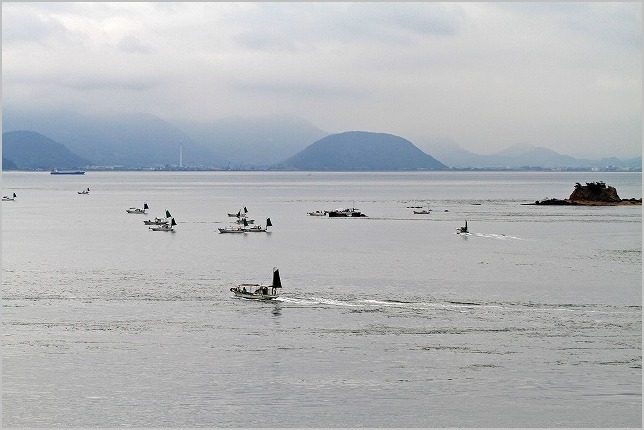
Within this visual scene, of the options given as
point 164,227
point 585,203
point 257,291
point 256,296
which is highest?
point 585,203

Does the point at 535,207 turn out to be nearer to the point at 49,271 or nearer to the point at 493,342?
the point at 49,271

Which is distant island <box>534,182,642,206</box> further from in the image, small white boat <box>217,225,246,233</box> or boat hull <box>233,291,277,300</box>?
boat hull <box>233,291,277,300</box>

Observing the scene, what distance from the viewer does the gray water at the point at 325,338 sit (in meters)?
28.5

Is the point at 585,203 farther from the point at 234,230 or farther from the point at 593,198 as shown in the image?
the point at 234,230

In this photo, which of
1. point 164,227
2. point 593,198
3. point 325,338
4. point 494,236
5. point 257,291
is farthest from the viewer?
point 593,198

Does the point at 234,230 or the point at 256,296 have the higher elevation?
the point at 234,230

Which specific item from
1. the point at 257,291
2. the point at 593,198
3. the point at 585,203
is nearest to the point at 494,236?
the point at 257,291

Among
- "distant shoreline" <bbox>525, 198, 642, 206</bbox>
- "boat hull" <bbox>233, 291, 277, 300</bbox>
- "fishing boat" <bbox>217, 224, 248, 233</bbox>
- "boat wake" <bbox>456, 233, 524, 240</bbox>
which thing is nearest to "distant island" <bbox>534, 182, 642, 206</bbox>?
"distant shoreline" <bbox>525, 198, 642, 206</bbox>

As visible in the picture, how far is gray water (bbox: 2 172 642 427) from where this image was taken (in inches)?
1123

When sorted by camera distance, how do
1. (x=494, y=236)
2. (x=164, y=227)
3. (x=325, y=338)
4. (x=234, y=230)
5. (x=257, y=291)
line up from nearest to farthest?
(x=325, y=338) → (x=257, y=291) → (x=494, y=236) → (x=234, y=230) → (x=164, y=227)

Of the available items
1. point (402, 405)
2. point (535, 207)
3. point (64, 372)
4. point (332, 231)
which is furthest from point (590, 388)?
point (535, 207)

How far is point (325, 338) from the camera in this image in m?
37.2

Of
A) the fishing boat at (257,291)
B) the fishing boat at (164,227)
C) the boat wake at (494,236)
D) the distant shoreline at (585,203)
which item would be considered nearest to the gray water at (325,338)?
the fishing boat at (257,291)

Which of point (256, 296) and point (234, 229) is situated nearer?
point (256, 296)
